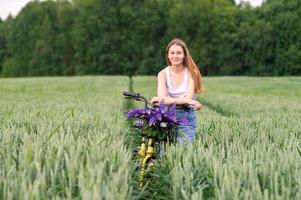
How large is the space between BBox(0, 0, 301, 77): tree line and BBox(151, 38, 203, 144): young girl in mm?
→ 66512

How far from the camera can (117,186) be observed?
3.60m

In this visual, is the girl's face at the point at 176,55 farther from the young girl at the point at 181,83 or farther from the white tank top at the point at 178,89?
the white tank top at the point at 178,89

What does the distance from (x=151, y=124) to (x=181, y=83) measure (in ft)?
3.64

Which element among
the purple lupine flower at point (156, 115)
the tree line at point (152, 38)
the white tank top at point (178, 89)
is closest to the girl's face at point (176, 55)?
the white tank top at point (178, 89)

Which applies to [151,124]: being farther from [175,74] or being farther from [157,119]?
[175,74]

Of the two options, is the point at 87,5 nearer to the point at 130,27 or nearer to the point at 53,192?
the point at 130,27

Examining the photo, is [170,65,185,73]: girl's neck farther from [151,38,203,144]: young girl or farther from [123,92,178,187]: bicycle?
[123,92,178,187]: bicycle

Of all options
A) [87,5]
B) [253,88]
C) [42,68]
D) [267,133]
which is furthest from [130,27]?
[267,133]

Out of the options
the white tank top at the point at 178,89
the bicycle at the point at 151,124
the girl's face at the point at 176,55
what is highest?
the girl's face at the point at 176,55

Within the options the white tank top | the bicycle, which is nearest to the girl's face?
the white tank top

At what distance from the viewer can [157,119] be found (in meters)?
5.39

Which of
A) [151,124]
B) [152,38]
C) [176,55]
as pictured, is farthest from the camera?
[152,38]

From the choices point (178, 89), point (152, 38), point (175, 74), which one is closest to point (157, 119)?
point (178, 89)

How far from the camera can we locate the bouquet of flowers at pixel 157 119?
5.39m
